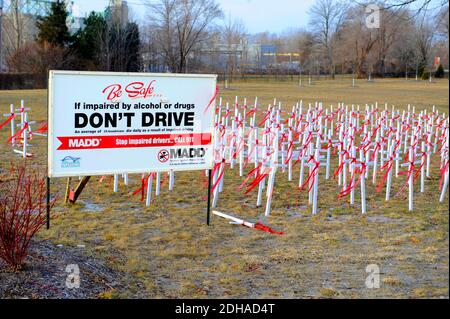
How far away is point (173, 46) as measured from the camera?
3244 centimetres

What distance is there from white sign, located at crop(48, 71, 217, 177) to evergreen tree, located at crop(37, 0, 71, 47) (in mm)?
44177

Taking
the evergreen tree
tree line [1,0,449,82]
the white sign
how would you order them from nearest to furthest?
1. the white sign
2. tree line [1,0,449,82]
3. the evergreen tree

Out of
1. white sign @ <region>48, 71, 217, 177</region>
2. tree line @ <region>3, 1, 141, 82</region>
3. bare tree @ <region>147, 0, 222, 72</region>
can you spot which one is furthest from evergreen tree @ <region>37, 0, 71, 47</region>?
white sign @ <region>48, 71, 217, 177</region>

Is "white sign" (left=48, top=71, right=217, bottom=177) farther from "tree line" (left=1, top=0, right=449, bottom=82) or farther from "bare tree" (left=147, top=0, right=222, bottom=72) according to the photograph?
"bare tree" (left=147, top=0, right=222, bottom=72)

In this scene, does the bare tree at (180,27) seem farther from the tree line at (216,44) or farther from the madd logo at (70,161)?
the madd logo at (70,161)

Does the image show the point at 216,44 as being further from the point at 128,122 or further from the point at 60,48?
the point at 128,122

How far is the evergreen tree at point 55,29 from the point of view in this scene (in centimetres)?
5003

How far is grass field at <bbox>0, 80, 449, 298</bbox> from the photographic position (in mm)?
6070

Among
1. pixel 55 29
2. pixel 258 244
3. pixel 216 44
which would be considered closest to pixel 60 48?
pixel 55 29

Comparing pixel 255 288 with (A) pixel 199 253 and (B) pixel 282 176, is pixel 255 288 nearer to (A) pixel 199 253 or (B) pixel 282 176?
(A) pixel 199 253

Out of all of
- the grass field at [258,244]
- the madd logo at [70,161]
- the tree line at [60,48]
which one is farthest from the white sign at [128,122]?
the tree line at [60,48]

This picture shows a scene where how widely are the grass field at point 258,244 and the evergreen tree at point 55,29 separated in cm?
4175
